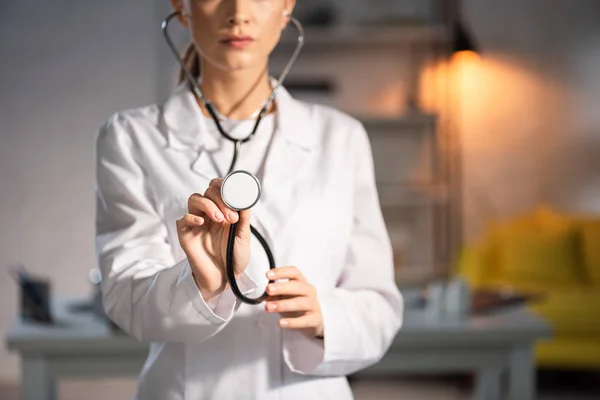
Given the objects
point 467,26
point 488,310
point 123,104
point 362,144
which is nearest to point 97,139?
point 362,144

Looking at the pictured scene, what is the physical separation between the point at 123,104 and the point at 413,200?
5.98ft

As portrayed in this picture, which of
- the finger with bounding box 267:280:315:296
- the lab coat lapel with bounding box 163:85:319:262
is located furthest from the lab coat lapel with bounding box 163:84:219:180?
the finger with bounding box 267:280:315:296

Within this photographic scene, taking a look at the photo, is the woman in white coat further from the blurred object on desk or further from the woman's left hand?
the blurred object on desk

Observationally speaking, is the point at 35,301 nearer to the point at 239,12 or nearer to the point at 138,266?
the point at 138,266

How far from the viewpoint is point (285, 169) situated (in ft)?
3.72

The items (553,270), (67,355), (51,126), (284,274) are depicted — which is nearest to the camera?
(284,274)

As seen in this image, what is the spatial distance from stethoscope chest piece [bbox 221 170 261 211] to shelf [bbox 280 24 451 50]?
13.4 ft

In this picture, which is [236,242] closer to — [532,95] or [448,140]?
[448,140]

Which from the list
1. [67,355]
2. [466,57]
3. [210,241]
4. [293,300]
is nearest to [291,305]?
[293,300]

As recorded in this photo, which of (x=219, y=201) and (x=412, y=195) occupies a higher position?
(x=219, y=201)

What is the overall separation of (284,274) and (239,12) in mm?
350

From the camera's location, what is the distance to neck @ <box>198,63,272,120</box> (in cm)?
115

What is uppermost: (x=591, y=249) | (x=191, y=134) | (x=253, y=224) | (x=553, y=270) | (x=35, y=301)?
(x=191, y=134)

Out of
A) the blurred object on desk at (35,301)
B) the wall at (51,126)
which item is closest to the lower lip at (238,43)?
the blurred object on desk at (35,301)
